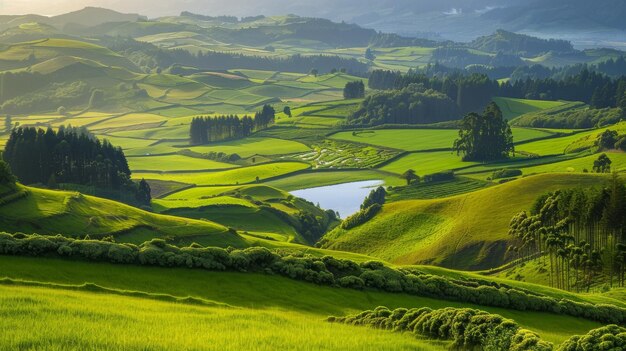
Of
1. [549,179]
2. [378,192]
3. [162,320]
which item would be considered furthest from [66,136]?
[162,320]

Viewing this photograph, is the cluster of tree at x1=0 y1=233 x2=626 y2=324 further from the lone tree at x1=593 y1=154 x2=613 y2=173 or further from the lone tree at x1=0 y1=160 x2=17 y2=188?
the lone tree at x1=593 y1=154 x2=613 y2=173

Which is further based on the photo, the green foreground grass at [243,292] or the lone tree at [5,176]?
the lone tree at [5,176]

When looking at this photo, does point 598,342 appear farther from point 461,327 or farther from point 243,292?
point 243,292

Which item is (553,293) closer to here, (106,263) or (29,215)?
(106,263)

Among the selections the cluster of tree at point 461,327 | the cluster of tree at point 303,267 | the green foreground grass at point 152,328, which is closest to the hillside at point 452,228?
the cluster of tree at point 303,267

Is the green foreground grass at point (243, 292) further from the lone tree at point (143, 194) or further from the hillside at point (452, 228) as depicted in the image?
the lone tree at point (143, 194)

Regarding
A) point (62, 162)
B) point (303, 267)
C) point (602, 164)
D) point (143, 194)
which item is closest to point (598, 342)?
point (303, 267)
